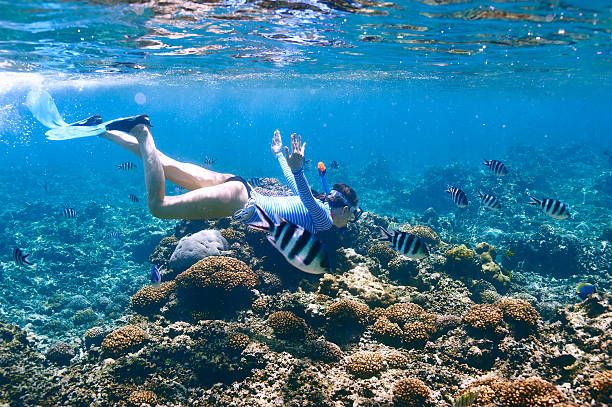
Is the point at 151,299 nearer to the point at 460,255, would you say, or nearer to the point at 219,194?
the point at 219,194

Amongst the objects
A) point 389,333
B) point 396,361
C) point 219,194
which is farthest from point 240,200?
point 396,361

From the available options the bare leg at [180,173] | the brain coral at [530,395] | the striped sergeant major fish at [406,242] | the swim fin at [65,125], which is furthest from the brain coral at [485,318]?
the swim fin at [65,125]

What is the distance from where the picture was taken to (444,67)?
2438cm

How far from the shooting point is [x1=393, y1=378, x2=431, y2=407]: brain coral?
4184mm

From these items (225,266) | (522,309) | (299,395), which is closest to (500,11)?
(522,309)

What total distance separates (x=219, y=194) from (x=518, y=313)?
5553 mm

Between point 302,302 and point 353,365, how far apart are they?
164 cm

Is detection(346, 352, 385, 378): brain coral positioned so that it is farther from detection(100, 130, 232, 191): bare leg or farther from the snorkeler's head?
detection(100, 130, 232, 191): bare leg

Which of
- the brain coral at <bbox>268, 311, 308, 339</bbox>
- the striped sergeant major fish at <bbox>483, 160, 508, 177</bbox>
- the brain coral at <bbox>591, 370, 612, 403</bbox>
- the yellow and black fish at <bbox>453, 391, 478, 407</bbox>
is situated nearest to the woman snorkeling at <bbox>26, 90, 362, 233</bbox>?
the brain coral at <bbox>268, 311, 308, 339</bbox>

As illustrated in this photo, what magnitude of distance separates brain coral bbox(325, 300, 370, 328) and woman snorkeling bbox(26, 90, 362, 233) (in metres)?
1.47

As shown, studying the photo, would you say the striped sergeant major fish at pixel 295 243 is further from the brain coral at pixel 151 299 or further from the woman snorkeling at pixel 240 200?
the brain coral at pixel 151 299

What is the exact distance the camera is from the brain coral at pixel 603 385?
374cm

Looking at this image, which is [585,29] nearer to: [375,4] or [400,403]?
[375,4]

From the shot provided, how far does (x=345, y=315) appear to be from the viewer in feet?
18.9
